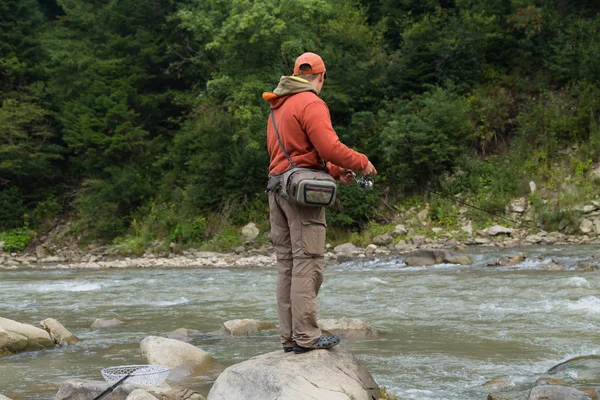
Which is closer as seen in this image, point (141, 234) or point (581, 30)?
point (581, 30)

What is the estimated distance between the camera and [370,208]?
58.2 ft

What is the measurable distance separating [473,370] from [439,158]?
12.9 m

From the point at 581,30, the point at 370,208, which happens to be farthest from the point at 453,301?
the point at 581,30

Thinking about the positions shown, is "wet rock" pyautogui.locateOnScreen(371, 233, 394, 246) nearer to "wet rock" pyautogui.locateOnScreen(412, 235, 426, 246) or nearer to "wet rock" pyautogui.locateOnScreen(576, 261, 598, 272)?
"wet rock" pyautogui.locateOnScreen(412, 235, 426, 246)

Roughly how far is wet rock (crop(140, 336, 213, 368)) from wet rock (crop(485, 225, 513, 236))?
1113cm

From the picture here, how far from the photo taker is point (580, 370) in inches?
182

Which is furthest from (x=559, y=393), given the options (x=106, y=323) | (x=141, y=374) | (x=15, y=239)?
(x=15, y=239)

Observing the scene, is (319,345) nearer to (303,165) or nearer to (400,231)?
(303,165)

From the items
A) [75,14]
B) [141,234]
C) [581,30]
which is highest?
[75,14]

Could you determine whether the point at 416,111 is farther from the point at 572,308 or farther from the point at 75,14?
the point at 75,14

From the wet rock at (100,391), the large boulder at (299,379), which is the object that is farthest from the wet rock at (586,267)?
the wet rock at (100,391)

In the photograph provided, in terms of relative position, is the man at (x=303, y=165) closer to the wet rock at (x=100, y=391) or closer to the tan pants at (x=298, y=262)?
the tan pants at (x=298, y=262)

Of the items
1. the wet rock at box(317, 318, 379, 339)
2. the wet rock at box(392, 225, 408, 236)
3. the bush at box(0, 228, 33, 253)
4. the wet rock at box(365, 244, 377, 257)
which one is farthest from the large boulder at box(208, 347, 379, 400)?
the bush at box(0, 228, 33, 253)

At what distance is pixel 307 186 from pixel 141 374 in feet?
5.53
